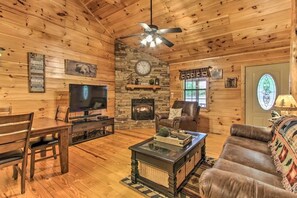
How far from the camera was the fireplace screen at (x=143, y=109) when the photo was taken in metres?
5.74

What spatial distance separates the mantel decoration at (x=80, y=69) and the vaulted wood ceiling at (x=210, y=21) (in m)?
1.36

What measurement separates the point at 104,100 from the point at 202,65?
3237mm

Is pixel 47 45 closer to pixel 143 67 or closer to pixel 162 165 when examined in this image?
pixel 143 67

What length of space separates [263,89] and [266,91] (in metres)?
0.08

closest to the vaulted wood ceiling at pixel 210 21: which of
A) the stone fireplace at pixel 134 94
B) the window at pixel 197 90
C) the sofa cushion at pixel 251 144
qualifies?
the stone fireplace at pixel 134 94

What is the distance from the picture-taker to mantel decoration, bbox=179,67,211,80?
205 inches

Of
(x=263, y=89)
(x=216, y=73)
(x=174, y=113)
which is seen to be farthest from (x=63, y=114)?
(x=263, y=89)

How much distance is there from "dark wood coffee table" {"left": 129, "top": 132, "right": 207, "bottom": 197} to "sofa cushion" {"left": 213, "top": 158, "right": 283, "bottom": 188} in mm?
489

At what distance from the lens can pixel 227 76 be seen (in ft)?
16.2

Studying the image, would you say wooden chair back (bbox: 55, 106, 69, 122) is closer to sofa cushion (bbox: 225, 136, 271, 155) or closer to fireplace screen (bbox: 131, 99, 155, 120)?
sofa cushion (bbox: 225, 136, 271, 155)

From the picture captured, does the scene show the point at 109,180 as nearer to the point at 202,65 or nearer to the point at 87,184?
the point at 87,184

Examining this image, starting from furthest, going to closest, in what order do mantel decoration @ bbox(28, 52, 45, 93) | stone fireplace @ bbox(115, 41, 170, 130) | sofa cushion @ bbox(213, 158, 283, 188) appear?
stone fireplace @ bbox(115, 41, 170, 130) → mantel decoration @ bbox(28, 52, 45, 93) → sofa cushion @ bbox(213, 158, 283, 188)

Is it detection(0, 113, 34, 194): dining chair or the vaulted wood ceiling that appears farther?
the vaulted wood ceiling

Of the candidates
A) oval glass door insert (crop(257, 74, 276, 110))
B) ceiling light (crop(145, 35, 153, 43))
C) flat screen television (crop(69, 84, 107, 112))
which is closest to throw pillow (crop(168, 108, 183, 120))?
flat screen television (crop(69, 84, 107, 112))
